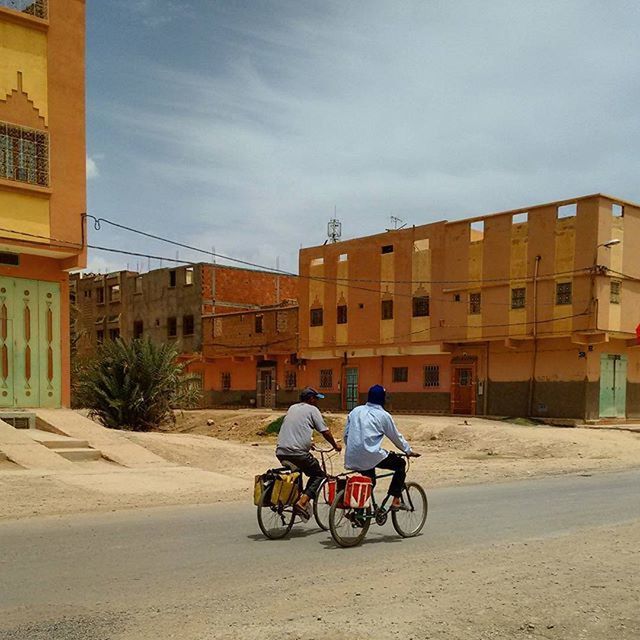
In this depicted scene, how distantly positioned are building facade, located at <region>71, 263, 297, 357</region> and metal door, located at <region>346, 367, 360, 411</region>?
12.7m

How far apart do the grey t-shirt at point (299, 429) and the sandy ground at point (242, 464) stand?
3.57m

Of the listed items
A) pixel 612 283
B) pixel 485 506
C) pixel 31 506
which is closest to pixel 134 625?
pixel 31 506

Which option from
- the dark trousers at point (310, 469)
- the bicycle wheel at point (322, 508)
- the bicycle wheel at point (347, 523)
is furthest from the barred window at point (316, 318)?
the bicycle wheel at point (347, 523)

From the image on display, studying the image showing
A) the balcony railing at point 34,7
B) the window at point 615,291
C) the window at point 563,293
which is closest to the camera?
the balcony railing at point 34,7

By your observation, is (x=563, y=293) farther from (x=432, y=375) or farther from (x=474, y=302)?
(x=432, y=375)

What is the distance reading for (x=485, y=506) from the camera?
11.4 metres

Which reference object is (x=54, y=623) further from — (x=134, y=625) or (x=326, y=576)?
(x=326, y=576)

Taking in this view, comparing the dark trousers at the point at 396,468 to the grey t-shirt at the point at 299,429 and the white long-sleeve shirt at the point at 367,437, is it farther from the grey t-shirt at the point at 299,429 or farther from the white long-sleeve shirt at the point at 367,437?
the grey t-shirt at the point at 299,429

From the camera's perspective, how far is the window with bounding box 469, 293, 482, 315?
3603cm

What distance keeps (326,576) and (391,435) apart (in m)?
1.92

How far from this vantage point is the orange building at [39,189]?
18125mm

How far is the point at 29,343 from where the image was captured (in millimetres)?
18672

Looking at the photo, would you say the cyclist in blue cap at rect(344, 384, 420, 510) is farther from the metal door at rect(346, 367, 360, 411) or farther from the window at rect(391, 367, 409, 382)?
the metal door at rect(346, 367, 360, 411)

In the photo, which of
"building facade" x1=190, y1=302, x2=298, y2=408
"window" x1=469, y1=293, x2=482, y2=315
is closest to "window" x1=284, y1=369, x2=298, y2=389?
"building facade" x1=190, y1=302, x2=298, y2=408
